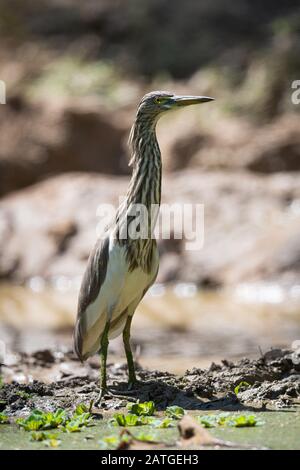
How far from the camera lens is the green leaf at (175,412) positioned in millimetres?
5191

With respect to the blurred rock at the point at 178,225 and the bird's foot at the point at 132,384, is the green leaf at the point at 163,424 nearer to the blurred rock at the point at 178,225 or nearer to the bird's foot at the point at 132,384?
the bird's foot at the point at 132,384

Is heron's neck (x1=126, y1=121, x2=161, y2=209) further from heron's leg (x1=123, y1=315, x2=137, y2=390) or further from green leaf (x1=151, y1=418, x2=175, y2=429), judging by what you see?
green leaf (x1=151, y1=418, x2=175, y2=429)

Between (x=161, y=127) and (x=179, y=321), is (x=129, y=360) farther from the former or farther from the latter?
(x=161, y=127)

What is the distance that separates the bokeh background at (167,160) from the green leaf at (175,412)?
2874mm

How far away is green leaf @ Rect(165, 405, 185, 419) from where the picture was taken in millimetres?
5191

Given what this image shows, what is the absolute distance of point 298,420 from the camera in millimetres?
4992

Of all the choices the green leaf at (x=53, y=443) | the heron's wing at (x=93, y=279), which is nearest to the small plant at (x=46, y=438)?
the green leaf at (x=53, y=443)

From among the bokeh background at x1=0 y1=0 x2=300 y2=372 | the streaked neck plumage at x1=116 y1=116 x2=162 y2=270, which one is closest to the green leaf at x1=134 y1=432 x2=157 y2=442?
the streaked neck plumage at x1=116 y1=116 x2=162 y2=270

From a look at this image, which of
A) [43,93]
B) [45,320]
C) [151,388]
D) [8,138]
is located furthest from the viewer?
[43,93]

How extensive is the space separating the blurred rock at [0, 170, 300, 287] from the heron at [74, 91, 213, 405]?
711 centimetres

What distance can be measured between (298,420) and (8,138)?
1552 cm

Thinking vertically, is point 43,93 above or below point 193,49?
below
